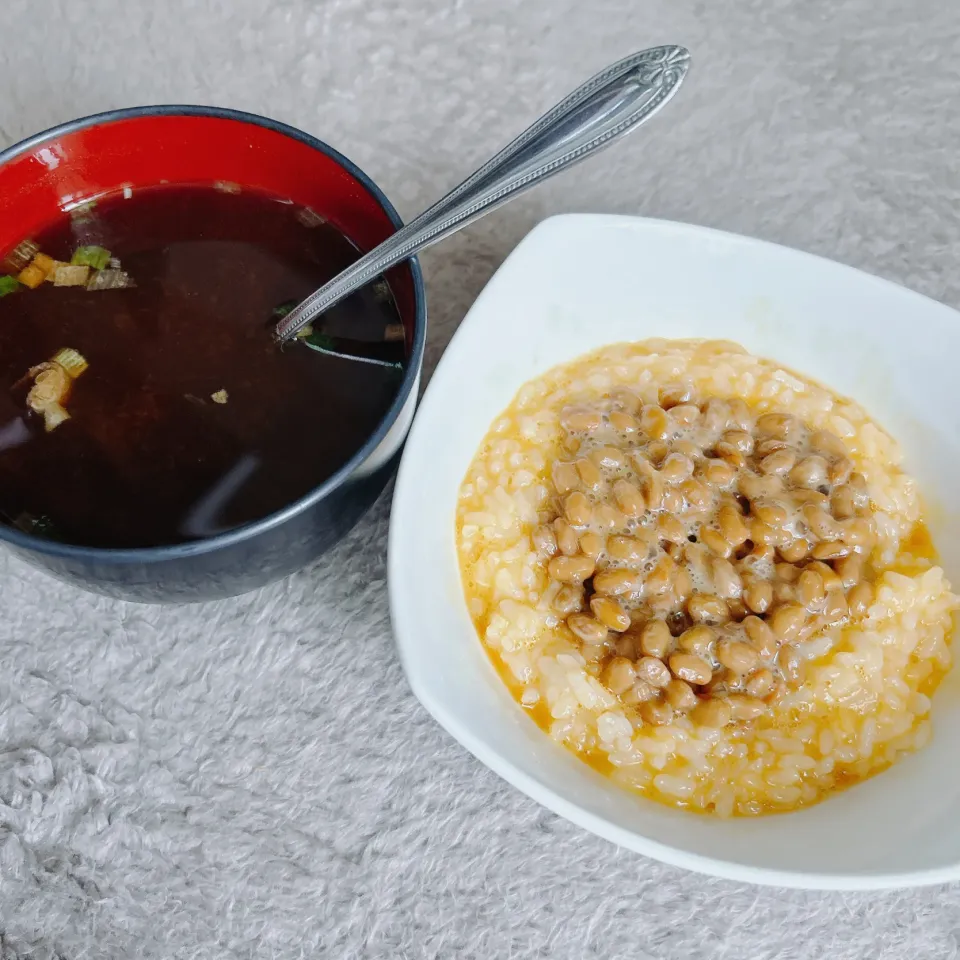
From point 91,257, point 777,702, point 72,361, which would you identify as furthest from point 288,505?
point 777,702

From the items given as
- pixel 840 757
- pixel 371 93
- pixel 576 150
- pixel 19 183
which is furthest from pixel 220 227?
pixel 840 757

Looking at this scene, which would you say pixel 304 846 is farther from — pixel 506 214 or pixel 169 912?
pixel 506 214

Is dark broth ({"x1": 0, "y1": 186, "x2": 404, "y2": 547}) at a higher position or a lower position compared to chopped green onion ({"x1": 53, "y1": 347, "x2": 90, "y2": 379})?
lower

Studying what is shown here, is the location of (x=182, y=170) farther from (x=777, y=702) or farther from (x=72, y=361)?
(x=777, y=702)

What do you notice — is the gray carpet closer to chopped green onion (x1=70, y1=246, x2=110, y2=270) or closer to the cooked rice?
the cooked rice

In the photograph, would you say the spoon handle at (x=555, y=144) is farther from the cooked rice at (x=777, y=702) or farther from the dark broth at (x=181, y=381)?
the cooked rice at (x=777, y=702)

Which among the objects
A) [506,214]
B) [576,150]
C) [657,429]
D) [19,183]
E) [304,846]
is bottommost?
[304,846]

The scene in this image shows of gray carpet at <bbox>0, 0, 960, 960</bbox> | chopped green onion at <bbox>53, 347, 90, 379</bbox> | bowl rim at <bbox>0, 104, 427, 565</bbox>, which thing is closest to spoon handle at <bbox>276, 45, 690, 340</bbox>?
bowl rim at <bbox>0, 104, 427, 565</bbox>
